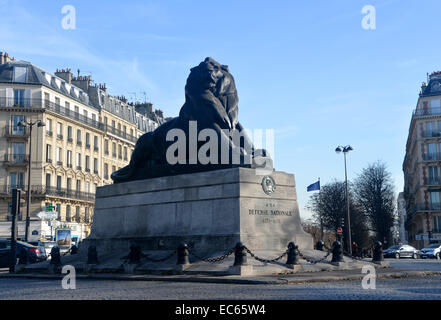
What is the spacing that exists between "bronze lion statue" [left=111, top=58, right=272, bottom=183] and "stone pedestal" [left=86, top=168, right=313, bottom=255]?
63cm

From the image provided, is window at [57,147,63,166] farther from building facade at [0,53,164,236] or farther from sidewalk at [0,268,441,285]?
→ sidewalk at [0,268,441,285]

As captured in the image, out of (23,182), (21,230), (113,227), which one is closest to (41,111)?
(23,182)

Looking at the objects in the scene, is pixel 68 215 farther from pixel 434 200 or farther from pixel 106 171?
pixel 434 200

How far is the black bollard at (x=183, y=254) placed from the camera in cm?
1551

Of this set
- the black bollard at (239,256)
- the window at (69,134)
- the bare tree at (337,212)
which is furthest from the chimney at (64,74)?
the black bollard at (239,256)

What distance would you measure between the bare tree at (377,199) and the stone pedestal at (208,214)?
52.2m

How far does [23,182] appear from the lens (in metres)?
55.1

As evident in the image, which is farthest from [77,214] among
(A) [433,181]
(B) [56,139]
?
(A) [433,181]

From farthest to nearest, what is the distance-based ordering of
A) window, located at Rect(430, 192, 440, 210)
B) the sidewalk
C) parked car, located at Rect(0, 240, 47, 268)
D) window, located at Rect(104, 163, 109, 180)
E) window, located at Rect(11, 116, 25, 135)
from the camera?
window, located at Rect(430, 192, 440, 210), window, located at Rect(104, 163, 109, 180), window, located at Rect(11, 116, 25, 135), parked car, located at Rect(0, 240, 47, 268), the sidewalk

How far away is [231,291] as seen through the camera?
1134 centimetres

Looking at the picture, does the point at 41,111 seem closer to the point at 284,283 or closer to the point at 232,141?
the point at 232,141

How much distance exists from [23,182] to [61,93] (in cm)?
987

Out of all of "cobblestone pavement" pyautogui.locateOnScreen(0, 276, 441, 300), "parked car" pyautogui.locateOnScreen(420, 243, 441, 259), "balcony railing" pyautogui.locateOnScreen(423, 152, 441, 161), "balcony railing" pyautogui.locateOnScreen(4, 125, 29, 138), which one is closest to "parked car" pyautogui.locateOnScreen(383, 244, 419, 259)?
"parked car" pyautogui.locateOnScreen(420, 243, 441, 259)

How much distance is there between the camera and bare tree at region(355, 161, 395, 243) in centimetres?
6856
